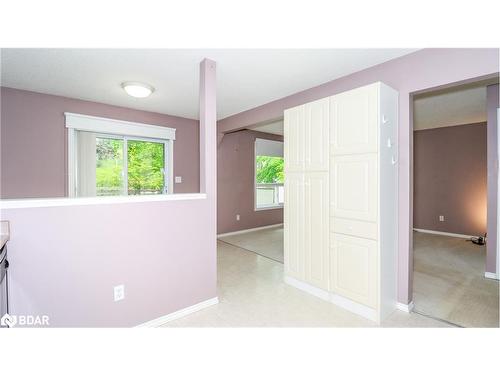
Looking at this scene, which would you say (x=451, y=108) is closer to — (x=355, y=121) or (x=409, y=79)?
(x=409, y=79)

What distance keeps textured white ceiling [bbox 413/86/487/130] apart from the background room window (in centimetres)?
309

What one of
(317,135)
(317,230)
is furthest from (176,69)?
(317,230)

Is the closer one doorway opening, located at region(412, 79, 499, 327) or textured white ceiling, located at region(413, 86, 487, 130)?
doorway opening, located at region(412, 79, 499, 327)

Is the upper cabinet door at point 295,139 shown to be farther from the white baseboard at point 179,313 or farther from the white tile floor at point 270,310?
the white baseboard at point 179,313

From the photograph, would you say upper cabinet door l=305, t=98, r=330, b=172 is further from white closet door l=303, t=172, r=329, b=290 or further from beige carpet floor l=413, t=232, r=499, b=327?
beige carpet floor l=413, t=232, r=499, b=327

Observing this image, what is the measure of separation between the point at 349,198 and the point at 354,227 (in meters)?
0.26

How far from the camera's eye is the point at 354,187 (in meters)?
2.16

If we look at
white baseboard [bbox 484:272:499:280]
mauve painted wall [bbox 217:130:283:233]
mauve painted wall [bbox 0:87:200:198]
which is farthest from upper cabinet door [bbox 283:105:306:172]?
mauve painted wall [bbox 0:87:200:198]

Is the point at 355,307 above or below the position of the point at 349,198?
below

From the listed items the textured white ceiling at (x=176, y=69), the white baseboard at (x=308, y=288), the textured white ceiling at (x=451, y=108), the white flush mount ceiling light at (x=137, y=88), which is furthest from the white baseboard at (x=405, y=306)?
the white flush mount ceiling light at (x=137, y=88)

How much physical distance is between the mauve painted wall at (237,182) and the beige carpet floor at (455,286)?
3.33 meters

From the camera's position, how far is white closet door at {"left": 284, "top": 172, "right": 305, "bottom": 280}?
266 cm

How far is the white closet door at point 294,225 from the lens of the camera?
266 cm
